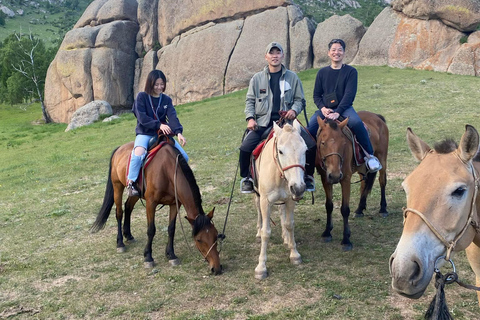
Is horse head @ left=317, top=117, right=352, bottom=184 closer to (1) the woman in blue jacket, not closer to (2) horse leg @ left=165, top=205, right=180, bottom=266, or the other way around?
(1) the woman in blue jacket

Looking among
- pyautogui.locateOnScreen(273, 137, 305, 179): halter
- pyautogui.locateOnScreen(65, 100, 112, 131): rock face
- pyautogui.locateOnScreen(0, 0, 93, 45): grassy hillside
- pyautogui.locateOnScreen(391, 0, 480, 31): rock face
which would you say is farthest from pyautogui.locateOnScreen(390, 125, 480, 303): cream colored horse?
pyautogui.locateOnScreen(0, 0, 93, 45): grassy hillside

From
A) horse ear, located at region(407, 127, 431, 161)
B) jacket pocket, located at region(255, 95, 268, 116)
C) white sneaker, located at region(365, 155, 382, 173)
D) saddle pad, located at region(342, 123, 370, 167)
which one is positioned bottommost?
white sneaker, located at region(365, 155, 382, 173)

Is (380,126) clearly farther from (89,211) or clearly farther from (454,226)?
(89,211)

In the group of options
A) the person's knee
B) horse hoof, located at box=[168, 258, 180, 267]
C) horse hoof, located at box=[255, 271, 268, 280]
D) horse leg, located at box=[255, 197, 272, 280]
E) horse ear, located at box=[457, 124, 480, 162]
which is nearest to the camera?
horse ear, located at box=[457, 124, 480, 162]

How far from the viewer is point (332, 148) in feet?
17.2

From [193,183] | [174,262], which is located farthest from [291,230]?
[174,262]

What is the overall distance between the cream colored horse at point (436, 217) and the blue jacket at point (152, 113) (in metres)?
4.09

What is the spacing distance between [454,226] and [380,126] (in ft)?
16.5

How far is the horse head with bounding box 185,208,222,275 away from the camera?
4.96m

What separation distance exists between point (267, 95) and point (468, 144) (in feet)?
11.9

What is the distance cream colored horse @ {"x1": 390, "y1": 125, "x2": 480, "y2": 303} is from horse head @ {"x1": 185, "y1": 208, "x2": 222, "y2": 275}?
2998mm

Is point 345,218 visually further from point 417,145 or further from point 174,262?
point 417,145

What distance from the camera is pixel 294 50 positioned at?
2464cm

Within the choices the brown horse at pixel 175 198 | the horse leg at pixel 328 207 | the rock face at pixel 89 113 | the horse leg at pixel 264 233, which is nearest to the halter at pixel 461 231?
the horse leg at pixel 264 233
